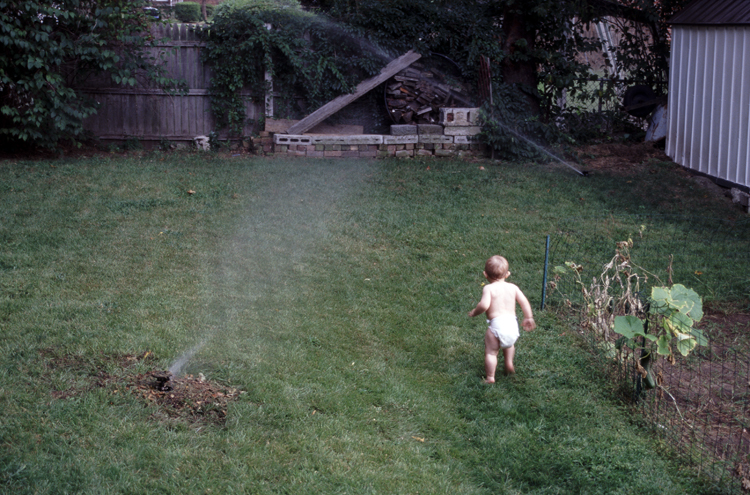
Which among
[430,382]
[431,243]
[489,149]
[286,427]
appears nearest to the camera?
[286,427]

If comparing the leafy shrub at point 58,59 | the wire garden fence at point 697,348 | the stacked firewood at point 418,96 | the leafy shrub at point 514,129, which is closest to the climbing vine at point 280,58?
the stacked firewood at point 418,96

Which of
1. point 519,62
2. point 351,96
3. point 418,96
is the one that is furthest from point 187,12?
point 519,62

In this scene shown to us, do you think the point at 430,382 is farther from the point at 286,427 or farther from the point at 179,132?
the point at 179,132

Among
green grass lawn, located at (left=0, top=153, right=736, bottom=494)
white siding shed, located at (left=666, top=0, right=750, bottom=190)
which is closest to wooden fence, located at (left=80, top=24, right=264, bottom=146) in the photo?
green grass lawn, located at (left=0, top=153, right=736, bottom=494)

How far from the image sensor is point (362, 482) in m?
3.08

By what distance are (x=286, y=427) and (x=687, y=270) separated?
168 inches

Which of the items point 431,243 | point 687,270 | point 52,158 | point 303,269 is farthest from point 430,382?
point 52,158

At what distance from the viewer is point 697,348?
15.1 ft

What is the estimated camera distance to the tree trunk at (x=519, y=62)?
11.6 m

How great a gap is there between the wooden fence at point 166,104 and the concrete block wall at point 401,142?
3.32 feet

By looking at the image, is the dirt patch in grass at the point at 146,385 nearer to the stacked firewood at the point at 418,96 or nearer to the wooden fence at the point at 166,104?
the wooden fence at the point at 166,104

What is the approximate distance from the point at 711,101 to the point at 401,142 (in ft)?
14.9

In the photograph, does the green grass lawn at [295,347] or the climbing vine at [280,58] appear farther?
the climbing vine at [280,58]

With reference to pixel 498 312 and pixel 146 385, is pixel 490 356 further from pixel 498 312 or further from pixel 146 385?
pixel 146 385
